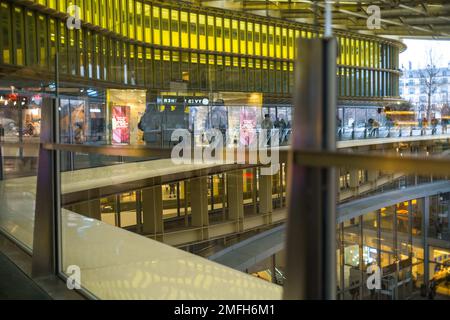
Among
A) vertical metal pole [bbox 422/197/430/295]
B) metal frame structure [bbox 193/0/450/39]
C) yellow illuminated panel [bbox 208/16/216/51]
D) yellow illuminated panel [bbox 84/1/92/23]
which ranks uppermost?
metal frame structure [bbox 193/0/450/39]

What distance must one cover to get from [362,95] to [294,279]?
48.6 m

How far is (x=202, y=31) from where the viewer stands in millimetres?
37219

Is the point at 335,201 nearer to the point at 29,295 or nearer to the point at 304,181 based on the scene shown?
the point at 304,181

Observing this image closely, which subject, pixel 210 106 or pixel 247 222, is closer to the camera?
pixel 210 106

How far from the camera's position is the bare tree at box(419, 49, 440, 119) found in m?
12.1

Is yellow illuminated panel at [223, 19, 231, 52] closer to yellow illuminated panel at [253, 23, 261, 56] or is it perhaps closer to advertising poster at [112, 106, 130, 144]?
yellow illuminated panel at [253, 23, 261, 56]

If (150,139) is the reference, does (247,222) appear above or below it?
below

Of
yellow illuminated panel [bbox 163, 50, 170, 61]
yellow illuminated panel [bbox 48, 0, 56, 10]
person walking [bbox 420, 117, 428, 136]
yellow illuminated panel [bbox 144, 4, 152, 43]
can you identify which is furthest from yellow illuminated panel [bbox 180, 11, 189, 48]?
person walking [bbox 420, 117, 428, 136]

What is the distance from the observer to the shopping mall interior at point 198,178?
1812 millimetres

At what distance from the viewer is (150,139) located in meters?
10.9

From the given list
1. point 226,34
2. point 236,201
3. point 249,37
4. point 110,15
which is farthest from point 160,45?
point 236,201

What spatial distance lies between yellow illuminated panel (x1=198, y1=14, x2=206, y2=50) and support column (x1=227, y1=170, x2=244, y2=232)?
68.5ft
